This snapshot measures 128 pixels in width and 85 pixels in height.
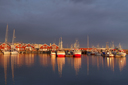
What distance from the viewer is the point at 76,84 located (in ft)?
56.8

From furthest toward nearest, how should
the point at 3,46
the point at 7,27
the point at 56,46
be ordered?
the point at 56,46, the point at 3,46, the point at 7,27

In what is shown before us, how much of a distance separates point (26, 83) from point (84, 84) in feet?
23.8

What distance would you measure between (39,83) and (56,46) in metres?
102

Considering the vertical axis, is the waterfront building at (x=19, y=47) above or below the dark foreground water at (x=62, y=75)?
above

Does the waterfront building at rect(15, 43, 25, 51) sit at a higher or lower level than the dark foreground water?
higher

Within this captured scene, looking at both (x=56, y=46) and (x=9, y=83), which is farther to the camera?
(x=56, y=46)

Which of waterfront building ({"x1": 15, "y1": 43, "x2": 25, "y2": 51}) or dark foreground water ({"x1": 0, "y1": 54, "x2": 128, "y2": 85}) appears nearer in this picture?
dark foreground water ({"x1": 0, "y1": 54, "x2": 128, "y2": 85})

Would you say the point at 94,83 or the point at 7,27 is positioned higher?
the point at 7,27

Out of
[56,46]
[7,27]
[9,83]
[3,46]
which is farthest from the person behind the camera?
[56,46]

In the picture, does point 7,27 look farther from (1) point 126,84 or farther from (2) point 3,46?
(1) point 126,84

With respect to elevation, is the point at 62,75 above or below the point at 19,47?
below

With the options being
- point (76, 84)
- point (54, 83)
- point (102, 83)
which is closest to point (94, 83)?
point (102, 83)

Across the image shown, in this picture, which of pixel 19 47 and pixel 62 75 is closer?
pixel 62 75

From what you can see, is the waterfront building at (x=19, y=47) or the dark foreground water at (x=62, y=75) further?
the waterfront building at (x=19, y=47)
